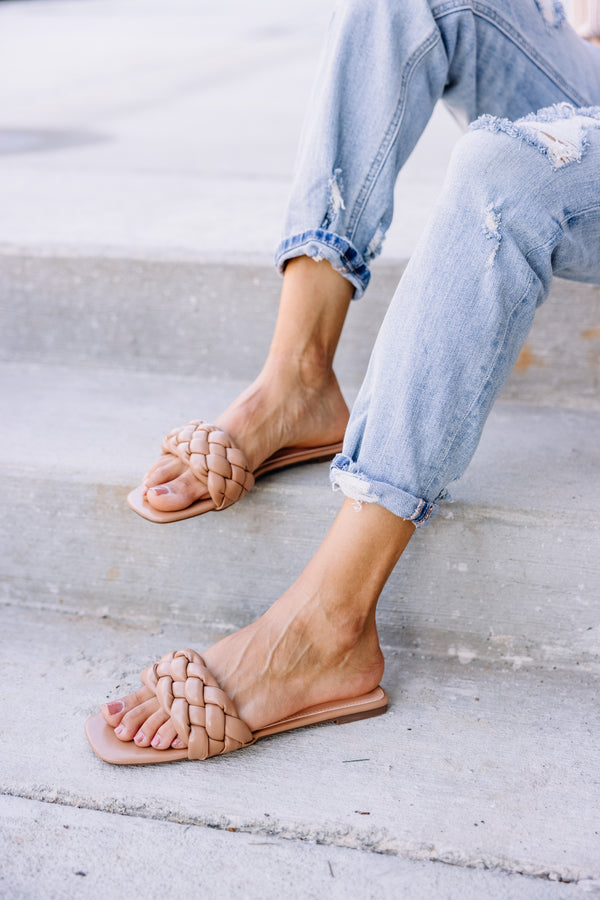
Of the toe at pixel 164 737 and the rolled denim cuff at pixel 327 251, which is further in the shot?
the rolled denim cuff at pixel 327 251

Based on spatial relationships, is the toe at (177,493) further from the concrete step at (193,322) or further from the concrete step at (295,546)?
the concrete step at (193,322)

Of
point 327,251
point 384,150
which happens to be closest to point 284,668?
point 327,251

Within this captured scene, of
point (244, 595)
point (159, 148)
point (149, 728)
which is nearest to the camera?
point (149, 728)

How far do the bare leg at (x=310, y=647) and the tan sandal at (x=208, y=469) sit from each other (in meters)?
0.14

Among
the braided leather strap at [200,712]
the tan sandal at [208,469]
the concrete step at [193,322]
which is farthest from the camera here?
the concrete step at [193,322]

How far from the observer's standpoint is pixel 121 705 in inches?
31.8

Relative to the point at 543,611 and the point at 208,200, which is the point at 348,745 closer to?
the point at 543,611

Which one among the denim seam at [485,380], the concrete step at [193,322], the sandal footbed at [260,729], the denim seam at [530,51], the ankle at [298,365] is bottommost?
the sandal footbed at [260,729]

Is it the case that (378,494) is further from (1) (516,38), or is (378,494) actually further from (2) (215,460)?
(1) (516,38)

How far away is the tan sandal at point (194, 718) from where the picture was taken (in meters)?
0.77

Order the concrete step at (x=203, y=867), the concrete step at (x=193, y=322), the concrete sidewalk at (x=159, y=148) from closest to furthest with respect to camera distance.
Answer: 1. the concrete step at (x=203, y=867)
2. the concrete step at (x=193, y=322)
3. the concrete sidewalk at (x=159, y=148)

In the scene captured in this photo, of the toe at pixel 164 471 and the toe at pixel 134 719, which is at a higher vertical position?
the toe at pixel 164 471

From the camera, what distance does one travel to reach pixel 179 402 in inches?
47.1

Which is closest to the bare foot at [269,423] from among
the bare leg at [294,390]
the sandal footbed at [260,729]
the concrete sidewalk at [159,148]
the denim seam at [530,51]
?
the bare leg at [294,390]
